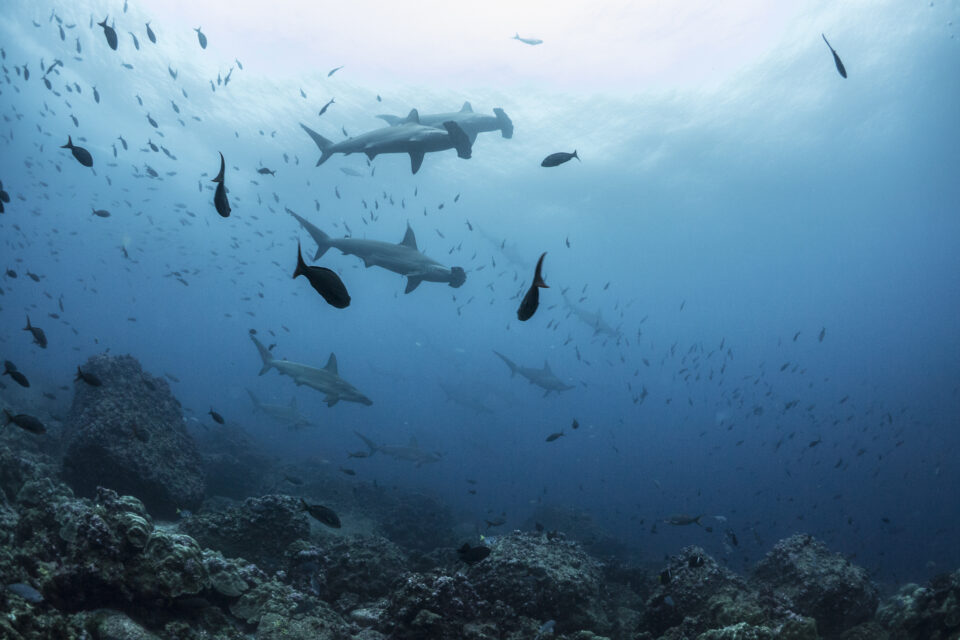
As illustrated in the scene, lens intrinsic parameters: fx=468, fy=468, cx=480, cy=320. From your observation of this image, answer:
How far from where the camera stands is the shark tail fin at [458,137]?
355 inches

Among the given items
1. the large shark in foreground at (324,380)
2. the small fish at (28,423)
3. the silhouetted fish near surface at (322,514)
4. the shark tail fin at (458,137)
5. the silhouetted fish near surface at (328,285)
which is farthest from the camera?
the large shark in foreground at (324,380)

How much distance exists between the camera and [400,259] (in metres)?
10.7

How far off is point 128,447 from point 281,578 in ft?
16.7

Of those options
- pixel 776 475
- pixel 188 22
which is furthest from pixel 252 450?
pixel 776 475

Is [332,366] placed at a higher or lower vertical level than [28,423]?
higher

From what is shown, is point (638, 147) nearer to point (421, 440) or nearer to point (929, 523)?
point (421, 440)

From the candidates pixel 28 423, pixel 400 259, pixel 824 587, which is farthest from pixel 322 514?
pixel 824 587

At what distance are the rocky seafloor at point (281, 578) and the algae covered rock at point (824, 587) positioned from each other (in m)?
0.02

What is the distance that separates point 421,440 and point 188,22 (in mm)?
43109

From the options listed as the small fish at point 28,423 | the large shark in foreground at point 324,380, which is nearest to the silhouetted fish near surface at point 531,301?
the small fish at point 28,423

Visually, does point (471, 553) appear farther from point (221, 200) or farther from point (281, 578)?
point (221, 200)

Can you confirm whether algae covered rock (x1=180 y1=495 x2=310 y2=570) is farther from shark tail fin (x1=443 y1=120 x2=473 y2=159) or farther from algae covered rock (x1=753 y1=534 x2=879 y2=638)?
algae covered rock (x1=753 y1=534 x2=879 y2=638)

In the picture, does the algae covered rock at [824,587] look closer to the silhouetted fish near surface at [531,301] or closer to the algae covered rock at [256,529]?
the silhouetted fish near surface at [531,301]

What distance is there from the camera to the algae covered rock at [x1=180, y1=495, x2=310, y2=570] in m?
6.44
